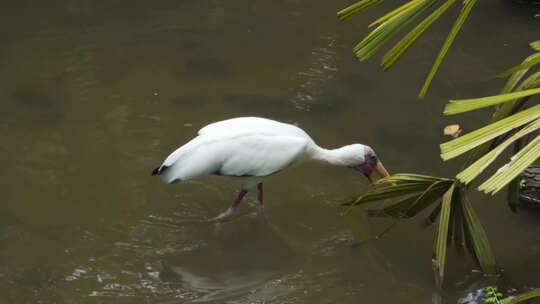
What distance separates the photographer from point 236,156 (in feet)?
20.0

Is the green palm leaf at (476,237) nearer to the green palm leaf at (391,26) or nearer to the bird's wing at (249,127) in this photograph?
the green palm leaf at (391,26)

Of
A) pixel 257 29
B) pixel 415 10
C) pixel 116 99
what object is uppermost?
pixel 415 10

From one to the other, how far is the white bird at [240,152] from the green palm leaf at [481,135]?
2743mm

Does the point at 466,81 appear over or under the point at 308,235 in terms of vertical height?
over

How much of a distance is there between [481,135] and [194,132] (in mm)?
4264

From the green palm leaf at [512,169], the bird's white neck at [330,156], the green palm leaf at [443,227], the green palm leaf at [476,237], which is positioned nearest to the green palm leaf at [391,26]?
the green palm leaf at [512,169]

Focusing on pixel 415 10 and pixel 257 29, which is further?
pixel 257 29

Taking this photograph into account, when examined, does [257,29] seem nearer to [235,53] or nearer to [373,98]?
[235,53]

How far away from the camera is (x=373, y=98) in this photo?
8.07m

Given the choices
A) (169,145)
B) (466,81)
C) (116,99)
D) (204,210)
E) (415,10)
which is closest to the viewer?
(415,10)

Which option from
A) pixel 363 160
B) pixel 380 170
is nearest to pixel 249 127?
pixel 363 160

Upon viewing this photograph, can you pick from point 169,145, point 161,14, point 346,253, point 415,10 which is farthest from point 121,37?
point 415,10

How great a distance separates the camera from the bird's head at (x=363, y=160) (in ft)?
21.3

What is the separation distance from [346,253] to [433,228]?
674mm
